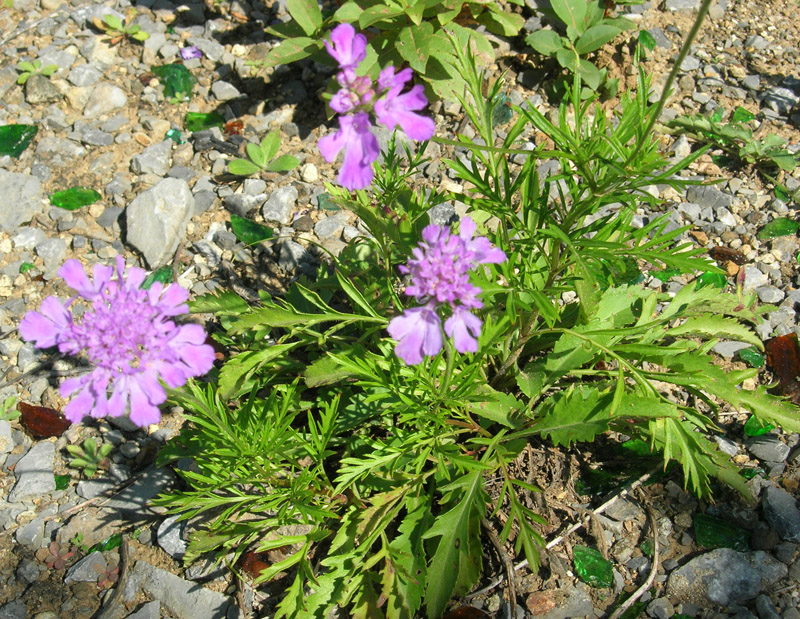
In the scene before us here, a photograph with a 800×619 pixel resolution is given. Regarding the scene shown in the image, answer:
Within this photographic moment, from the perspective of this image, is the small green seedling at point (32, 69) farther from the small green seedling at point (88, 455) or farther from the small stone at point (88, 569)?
the small stone at point (88, 569)

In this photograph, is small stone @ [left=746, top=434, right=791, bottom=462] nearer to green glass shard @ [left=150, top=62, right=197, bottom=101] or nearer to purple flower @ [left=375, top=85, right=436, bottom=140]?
purple flower @ [left=375, top=85, right=436, bottom=140]

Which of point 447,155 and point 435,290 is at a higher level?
point 435,290

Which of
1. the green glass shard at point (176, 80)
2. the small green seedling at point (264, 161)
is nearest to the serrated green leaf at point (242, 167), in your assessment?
the small green seedling at point (264, 161)

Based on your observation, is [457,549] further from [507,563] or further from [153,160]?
[153,160]

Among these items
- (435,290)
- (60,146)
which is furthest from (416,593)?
(60,146)

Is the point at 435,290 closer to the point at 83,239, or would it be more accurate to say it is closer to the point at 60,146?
the point at 83,239

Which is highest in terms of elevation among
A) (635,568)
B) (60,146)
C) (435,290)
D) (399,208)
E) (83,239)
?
(435,290)
